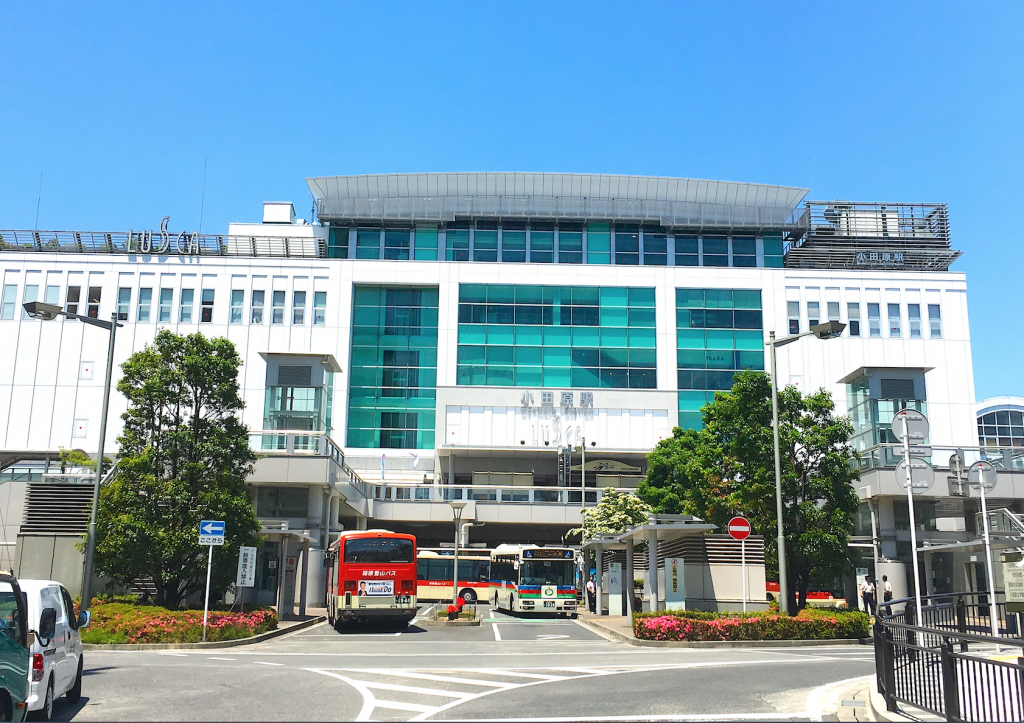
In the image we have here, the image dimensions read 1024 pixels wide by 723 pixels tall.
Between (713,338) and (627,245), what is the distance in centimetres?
964

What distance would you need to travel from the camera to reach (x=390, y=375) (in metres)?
64.4

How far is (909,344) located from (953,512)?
27.2m

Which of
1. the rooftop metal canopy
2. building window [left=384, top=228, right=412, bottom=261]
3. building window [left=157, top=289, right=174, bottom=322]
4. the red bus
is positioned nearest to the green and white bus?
the red bus

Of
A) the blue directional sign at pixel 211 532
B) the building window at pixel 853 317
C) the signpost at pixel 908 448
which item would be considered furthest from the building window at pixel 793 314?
the signpost at pixel 908 448

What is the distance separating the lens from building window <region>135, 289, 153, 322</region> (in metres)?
62.9

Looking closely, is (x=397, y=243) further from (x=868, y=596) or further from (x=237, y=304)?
(x=868, y=596)


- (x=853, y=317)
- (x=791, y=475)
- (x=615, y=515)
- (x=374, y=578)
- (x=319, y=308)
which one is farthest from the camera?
(x=853, y=317)

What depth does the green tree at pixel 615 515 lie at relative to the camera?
46.4 meters

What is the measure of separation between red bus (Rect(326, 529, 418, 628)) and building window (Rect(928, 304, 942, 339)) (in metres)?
47.5

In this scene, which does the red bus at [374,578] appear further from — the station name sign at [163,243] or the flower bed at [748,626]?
the station name sign at [163,243]

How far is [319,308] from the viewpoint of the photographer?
64.4 meters

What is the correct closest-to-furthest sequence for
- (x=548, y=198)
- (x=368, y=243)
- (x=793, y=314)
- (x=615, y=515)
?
(x=615, y=515) → (x=793, y=314) → (x=548, y=198) → (x=368, y=243)

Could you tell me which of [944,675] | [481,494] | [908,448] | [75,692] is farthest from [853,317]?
[75,692]

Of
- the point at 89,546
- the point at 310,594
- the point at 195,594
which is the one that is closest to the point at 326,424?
the point at 310,594
